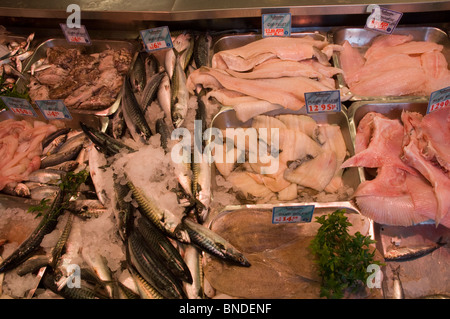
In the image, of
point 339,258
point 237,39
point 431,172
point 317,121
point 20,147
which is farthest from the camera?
point 237,39

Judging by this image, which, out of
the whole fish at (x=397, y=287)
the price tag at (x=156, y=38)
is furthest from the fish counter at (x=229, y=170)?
the price tag at (x=156, y=38)

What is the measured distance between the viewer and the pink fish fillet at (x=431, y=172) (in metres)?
2.18

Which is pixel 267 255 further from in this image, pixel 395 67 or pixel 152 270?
pixel 395 67

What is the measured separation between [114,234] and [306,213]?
134 centimetres

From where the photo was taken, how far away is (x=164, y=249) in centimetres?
211

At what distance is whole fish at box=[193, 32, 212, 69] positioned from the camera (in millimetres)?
3260

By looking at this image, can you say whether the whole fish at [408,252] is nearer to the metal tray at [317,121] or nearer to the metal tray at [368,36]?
the metal tray at [317,121]

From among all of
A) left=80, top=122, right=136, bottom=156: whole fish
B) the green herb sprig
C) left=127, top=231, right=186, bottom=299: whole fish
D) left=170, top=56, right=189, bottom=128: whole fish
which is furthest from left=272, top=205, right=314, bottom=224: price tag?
left=80, top=122, right=136, bottom=156: whole fish

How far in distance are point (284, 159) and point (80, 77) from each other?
2.28 meters

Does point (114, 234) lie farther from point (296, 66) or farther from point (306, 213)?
point (296, 66)

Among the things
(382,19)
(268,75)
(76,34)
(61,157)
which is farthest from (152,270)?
(382,19)
